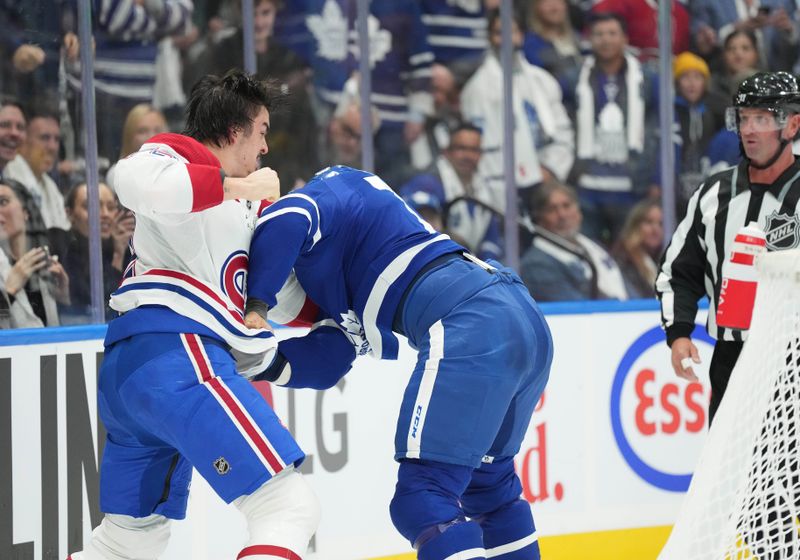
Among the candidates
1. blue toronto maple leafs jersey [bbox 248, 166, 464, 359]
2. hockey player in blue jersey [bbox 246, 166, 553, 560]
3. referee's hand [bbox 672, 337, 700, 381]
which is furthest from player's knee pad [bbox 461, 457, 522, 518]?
referee's hand [bbox 672, 337, 700, 381]

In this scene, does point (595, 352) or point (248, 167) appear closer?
point (248, 167)

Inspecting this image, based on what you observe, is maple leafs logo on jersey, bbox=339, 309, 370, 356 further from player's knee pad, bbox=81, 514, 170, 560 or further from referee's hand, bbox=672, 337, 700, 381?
referee's hand, bbox=672, 337, 700, 381

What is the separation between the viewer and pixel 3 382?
3.04 m

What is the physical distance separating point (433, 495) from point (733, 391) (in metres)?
0.89

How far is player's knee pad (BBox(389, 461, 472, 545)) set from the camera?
239 centimetres

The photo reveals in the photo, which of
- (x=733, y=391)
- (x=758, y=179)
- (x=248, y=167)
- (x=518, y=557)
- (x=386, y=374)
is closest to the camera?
(x=248, y=167)

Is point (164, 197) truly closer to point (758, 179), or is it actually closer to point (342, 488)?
point (342, 488)

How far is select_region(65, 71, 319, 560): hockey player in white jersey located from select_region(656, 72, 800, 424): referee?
140cm

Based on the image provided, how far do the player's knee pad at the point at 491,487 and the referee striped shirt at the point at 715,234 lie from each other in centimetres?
96

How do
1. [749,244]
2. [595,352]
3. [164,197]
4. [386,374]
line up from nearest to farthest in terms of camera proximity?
[164,197], [749,244], [386,374], [595,352]

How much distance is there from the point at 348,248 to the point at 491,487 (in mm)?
625

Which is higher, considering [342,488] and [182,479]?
[182,479]

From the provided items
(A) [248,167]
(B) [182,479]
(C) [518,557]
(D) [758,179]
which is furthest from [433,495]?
(D) [758,179]

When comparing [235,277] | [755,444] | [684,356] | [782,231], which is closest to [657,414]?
[684,356]
